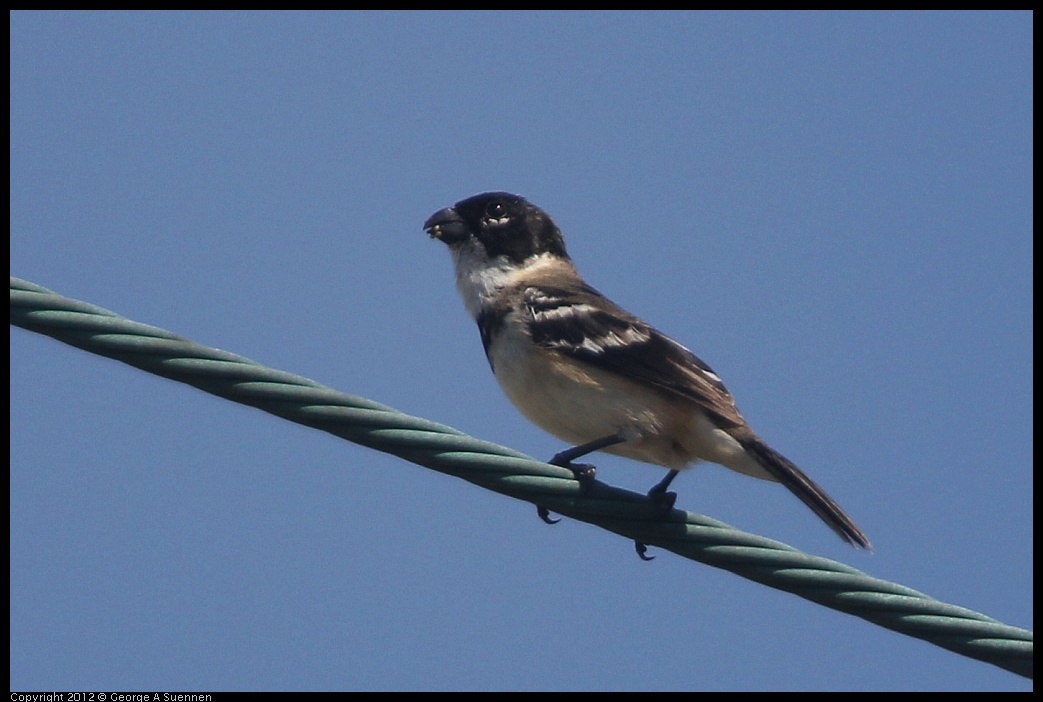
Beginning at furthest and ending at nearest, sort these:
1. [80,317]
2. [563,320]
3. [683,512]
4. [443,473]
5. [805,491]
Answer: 1. [563,320]
2. [805,491]
3. [683,512]
4. [443,473]
5. [80,317]

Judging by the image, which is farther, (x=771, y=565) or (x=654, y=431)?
(x=654, y=431)

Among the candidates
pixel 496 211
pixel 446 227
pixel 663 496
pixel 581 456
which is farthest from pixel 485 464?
pixel 496 211

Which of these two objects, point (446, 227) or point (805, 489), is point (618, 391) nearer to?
point (805, 489)

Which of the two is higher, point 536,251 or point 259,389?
point 536,251

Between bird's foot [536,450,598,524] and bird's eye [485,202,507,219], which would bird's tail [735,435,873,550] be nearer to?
bird's foot [536,450,598,524]

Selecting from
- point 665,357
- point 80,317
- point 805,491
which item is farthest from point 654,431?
point 80,317

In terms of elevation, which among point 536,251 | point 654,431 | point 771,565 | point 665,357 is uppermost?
point 536,251

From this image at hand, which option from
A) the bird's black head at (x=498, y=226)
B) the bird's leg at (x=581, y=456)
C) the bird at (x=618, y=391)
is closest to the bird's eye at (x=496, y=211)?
the bird's black head at (x=498, y=226)

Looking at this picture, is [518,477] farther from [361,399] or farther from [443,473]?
[361,399]
